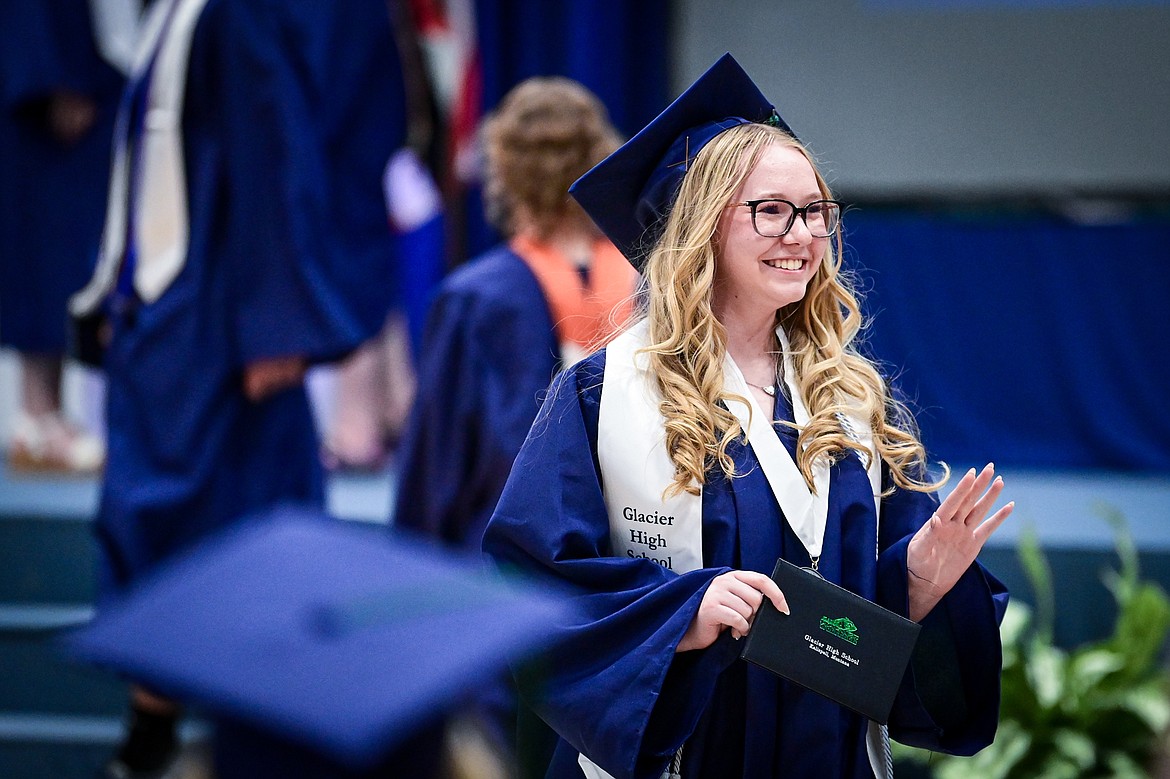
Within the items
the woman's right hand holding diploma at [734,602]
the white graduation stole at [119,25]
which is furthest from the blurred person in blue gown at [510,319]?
the white graduation stole at [119,25]

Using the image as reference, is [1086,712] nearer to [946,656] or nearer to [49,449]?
[946,656]

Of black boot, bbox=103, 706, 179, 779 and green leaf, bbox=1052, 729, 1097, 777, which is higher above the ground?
black boot, bbox=103, 706, 179, 779

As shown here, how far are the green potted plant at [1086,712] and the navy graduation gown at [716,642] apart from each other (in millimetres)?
2195

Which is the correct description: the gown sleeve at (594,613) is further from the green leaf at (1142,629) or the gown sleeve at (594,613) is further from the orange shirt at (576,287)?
the green leaf at (1142,629)

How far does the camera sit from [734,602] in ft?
6.05

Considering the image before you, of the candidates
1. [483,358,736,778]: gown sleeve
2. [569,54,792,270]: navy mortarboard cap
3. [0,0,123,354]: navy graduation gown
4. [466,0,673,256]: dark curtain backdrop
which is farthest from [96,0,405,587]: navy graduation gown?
[466,0,673,256]: dark curtain backdrop

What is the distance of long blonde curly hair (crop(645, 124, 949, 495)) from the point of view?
78.8 inches

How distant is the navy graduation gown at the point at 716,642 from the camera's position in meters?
1.91

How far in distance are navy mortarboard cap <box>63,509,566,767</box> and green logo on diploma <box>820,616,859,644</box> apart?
919mm

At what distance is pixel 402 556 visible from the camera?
1032 millimetres

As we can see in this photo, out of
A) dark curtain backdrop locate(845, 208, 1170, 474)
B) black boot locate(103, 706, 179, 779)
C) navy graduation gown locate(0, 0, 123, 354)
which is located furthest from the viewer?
dark curtain backdrop locate(845, 208, 1170, 474)

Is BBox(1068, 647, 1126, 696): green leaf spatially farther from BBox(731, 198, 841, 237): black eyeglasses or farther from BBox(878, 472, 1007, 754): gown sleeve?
BBox(731, 198, 841, 237): black eyeglasses

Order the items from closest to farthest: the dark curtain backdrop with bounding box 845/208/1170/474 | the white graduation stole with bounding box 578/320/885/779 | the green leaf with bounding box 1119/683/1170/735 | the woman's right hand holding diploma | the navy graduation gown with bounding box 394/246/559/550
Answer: the woman's right hand holding diploma, the white graduation stole with bounding box 578/320/885/779, the navy graduation gown with bounding box 394/246/559/550, the green leaf with bounding box 1119/683/1170/735, the dark curtain backdrop with bounding box 845/208/1170/474

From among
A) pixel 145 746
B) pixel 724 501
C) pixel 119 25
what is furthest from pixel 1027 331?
pixel 724 501
